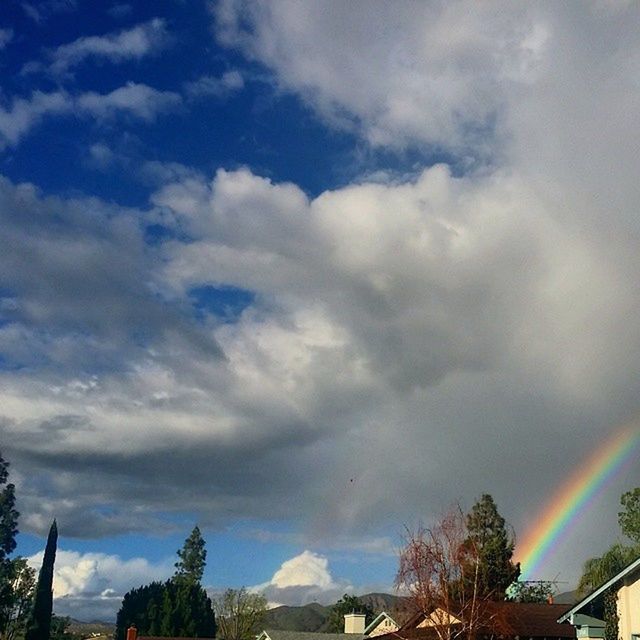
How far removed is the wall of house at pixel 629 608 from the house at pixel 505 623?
11.6m

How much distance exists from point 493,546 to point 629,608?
4034cm

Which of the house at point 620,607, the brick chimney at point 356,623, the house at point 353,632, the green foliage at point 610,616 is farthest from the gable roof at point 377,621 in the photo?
the green foliage at point 610,616

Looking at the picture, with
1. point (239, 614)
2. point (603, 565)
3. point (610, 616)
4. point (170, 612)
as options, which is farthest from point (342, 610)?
point (610, 616)

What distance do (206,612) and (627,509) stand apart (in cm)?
4934

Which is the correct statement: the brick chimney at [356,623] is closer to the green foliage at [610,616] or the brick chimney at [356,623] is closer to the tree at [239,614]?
the tree at [239,614]

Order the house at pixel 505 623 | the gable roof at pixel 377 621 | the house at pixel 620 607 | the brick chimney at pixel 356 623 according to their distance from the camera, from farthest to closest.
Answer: the brick chimney at pixel 356 623
the gable roof at pixel 377 621
the house at pixel 505 623
the house at pixel 620 607

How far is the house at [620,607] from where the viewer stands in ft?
122

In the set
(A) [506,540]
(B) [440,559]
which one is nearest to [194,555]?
(A) [506,540]

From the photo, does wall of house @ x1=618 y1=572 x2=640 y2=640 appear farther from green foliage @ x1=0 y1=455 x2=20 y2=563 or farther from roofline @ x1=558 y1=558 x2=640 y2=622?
green foliage @ x1=0 y1=455 x2=20 y2=563

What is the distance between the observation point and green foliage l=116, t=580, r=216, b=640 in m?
87.6

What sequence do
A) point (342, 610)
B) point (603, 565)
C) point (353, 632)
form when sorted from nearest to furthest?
1. point (603, 565)
2. point (353, 632)
3. point (342, 610)

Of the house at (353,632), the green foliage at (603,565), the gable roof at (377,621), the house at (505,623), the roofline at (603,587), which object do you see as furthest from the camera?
the gable roof at (377,621)

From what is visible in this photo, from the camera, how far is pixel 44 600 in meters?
99.5

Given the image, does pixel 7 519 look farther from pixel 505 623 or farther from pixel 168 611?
pixel 505 623
